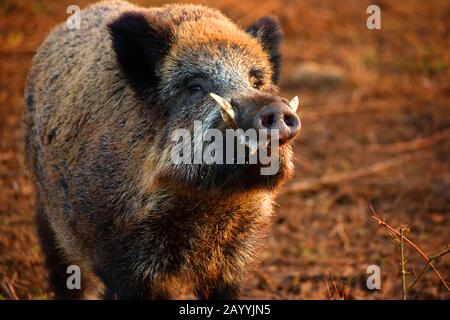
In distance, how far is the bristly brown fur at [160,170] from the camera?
13.1 ft

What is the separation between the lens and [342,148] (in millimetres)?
8773

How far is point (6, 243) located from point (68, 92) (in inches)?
71.8

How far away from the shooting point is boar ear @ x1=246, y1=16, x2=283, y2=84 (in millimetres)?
4652

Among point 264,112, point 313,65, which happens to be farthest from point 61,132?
point 313,65

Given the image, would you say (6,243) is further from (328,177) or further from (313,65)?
(313,65)

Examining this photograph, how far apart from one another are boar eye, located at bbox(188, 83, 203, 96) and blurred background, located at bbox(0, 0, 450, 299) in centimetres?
108

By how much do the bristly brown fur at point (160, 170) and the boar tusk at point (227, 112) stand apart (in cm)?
14

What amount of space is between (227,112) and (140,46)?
0.99 m

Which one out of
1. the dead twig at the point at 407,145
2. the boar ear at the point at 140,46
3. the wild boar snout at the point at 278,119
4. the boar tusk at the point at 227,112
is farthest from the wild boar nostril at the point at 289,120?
the dead twig at the point at 407,145

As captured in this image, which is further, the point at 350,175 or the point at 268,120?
the point at 350,175

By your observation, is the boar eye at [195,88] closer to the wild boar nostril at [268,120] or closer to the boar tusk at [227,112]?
the boar tusk at [227,112]

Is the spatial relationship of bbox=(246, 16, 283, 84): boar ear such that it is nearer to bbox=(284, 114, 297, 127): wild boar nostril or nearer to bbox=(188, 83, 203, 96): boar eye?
bbox=(188, 83, 203, 96): boar eye

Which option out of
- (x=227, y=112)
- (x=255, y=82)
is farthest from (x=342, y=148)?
(x=227, y=112)

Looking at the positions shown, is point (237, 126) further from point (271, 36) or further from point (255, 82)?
point (271, 36)
